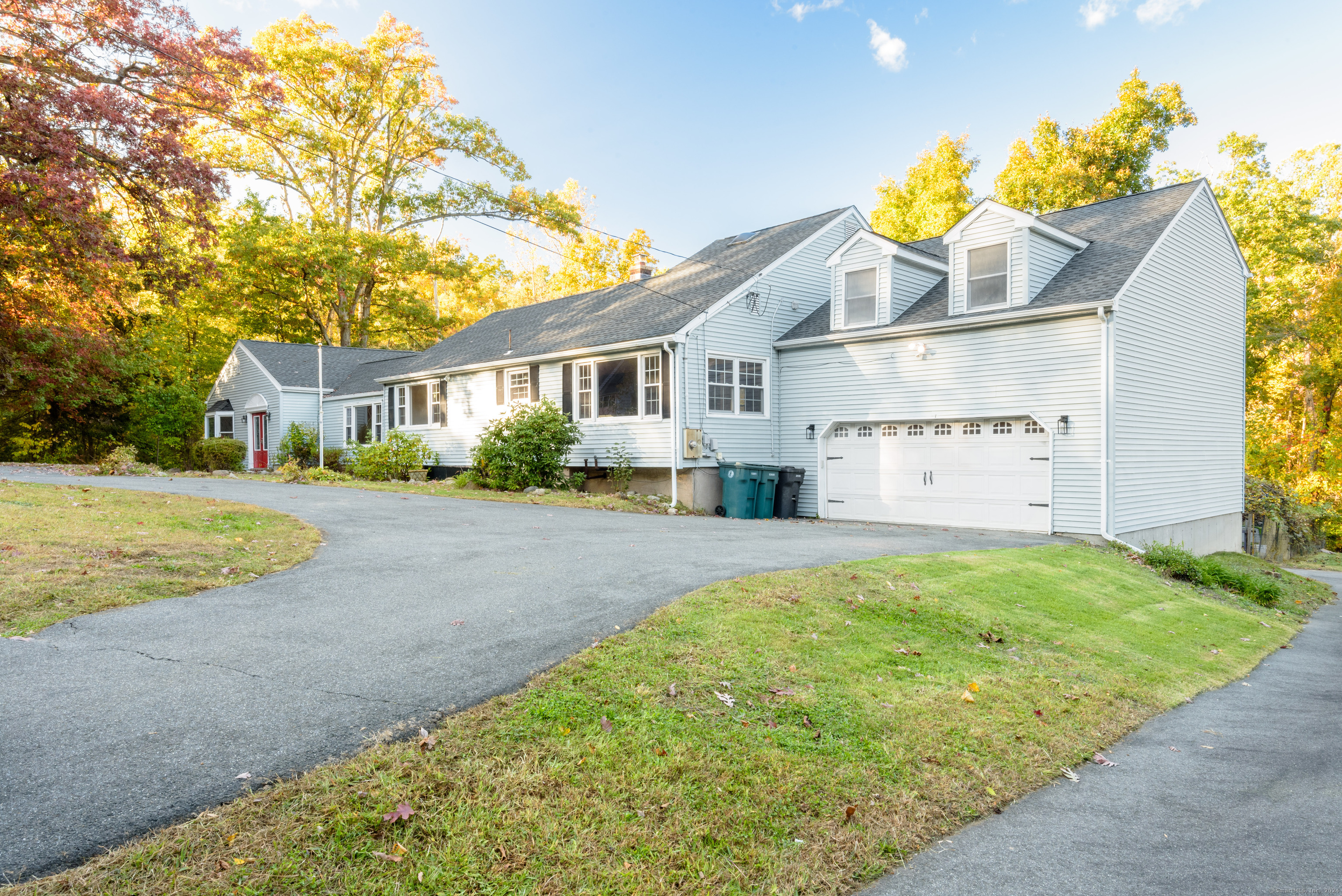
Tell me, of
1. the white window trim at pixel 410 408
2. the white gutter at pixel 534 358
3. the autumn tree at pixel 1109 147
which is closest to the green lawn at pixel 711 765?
the white gutter at pixel 534 358

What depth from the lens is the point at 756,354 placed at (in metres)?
18.3

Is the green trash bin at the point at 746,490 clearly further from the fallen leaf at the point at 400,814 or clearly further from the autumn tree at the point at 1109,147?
the autumn tree at the point at 1109,147

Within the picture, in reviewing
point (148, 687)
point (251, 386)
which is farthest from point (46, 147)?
point (251, 386)

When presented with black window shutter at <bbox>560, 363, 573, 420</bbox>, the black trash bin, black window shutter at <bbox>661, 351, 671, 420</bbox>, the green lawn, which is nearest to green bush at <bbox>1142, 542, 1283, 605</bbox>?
the green lawn

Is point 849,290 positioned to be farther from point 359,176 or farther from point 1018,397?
point 359,176

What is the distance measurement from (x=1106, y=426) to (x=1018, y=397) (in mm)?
1570

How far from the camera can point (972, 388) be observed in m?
15.2

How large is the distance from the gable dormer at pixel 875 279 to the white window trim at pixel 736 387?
351mm

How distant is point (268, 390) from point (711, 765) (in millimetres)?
30205

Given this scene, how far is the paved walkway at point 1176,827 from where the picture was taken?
→ 3486 mm

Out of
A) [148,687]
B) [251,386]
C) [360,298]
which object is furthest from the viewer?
[360,298]

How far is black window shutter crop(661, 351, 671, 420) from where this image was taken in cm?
1688

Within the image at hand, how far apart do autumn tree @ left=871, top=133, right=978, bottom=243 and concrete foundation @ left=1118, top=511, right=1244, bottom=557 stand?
15340mm

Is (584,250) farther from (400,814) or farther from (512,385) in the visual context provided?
(400,814)
